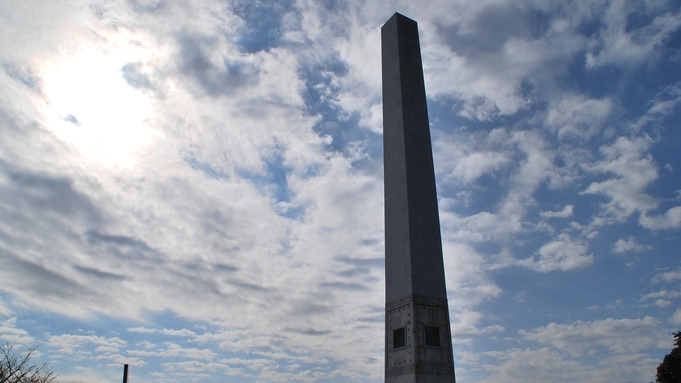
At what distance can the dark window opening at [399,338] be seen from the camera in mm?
31641

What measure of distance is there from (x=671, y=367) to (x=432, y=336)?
30557 mm

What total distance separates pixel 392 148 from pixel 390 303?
36.7 feet

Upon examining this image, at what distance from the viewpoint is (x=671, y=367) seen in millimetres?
47656

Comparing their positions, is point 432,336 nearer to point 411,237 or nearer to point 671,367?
point 411,237

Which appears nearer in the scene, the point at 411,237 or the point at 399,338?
the point at 399,338

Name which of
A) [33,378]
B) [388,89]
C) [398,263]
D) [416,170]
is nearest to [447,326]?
[398,263]

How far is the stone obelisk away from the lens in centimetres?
3103

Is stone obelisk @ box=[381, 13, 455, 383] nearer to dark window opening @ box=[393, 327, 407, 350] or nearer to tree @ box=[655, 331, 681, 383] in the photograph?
dark window opening @ box=[393, 327, 407, 350]

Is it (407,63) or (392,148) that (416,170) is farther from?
(407,63)

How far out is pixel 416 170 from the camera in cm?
3603

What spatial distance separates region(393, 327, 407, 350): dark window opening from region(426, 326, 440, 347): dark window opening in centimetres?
143

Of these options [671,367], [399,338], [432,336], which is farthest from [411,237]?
[671,367]

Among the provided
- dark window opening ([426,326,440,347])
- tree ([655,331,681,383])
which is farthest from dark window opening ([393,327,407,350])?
tree ([655,331,681,383])

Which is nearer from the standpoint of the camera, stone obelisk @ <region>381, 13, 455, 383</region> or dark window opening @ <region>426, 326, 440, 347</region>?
stone obelisk @ <region>381, 13, 455, 383</region>
